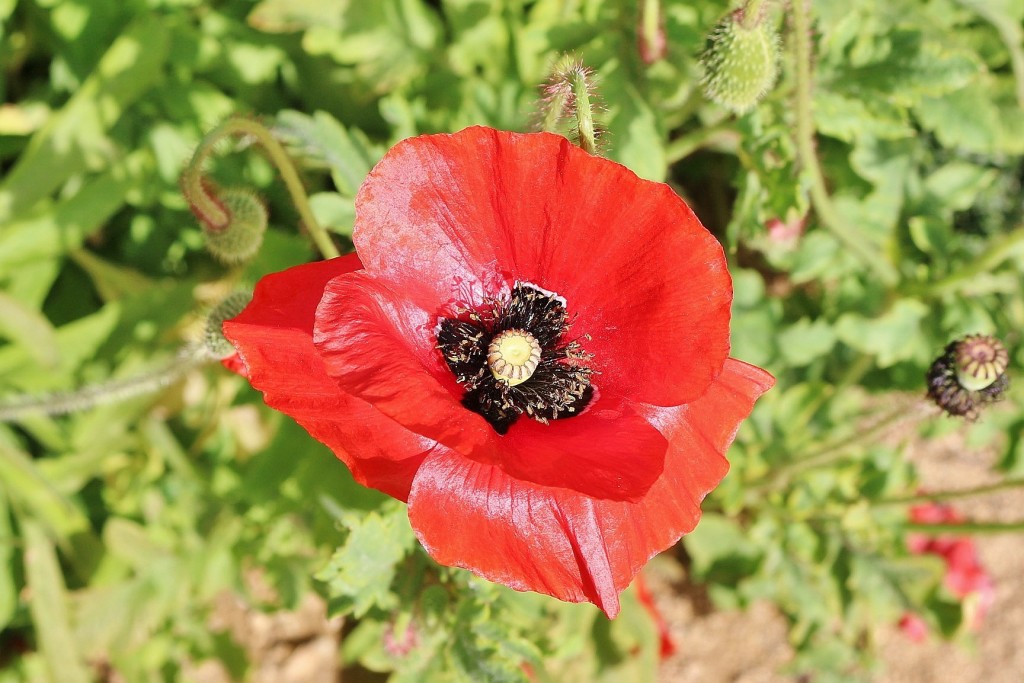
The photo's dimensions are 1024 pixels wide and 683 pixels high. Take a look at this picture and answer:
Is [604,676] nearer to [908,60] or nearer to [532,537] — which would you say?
[532,537]

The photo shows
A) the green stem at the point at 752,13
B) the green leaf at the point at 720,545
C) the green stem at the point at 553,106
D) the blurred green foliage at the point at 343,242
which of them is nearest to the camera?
the green stem at the point at 553,106

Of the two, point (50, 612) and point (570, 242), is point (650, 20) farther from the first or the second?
point (50, 612)

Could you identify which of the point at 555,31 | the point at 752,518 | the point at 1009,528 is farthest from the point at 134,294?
the point at 1009,528

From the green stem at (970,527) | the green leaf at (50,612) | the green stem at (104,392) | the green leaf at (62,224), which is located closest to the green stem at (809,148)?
the green stem at (970,527)

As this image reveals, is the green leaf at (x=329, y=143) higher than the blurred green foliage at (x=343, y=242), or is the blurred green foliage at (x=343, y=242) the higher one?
the green leaf at (x=329, y=143)

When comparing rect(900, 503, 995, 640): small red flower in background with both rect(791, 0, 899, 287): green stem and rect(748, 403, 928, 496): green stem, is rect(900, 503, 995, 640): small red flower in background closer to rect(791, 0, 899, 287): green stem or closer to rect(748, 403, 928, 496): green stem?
rect(748, 403, 928, 496): green stem

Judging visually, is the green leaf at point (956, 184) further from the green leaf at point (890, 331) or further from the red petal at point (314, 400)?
the red petal at point (314, 400)
